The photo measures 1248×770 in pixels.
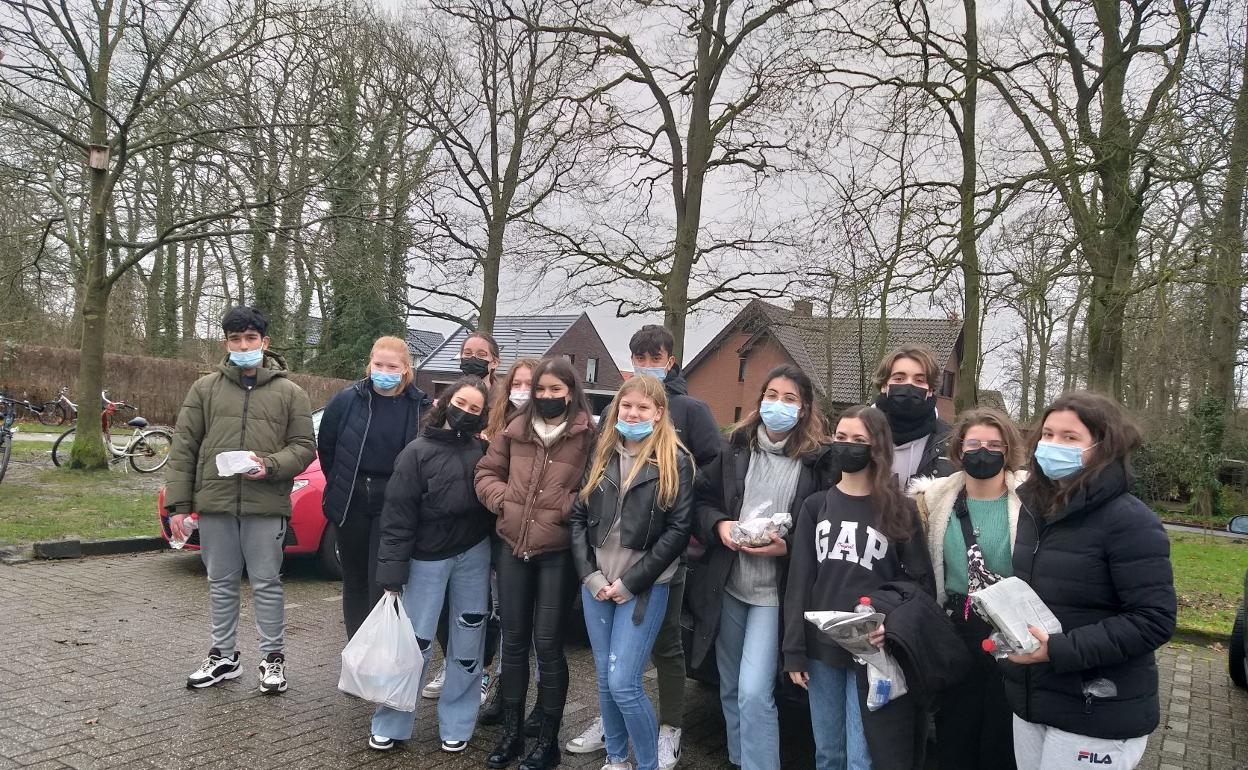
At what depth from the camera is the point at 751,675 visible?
3.62 meters

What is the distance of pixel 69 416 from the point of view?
69.1ft

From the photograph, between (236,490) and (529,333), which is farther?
(529,333)

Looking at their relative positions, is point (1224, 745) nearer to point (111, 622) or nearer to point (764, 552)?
point (764, 552)

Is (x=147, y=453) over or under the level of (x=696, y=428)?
under

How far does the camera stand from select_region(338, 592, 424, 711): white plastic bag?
12.4 feet

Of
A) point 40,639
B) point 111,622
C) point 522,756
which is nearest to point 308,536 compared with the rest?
point 111,622

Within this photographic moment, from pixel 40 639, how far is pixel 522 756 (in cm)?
342

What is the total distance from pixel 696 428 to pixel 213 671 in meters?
2.91

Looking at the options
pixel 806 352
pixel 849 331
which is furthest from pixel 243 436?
pixel 806 352

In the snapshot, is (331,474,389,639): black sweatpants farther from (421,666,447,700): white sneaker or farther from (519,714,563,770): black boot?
(519,714,563,770): black boot

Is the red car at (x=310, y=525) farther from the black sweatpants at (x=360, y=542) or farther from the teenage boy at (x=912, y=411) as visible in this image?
the teenage boy at (x=912, y=411)

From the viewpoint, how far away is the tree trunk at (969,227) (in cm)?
1123

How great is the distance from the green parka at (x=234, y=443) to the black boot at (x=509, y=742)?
172cm

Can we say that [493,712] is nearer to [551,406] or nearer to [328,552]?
[551,406]
